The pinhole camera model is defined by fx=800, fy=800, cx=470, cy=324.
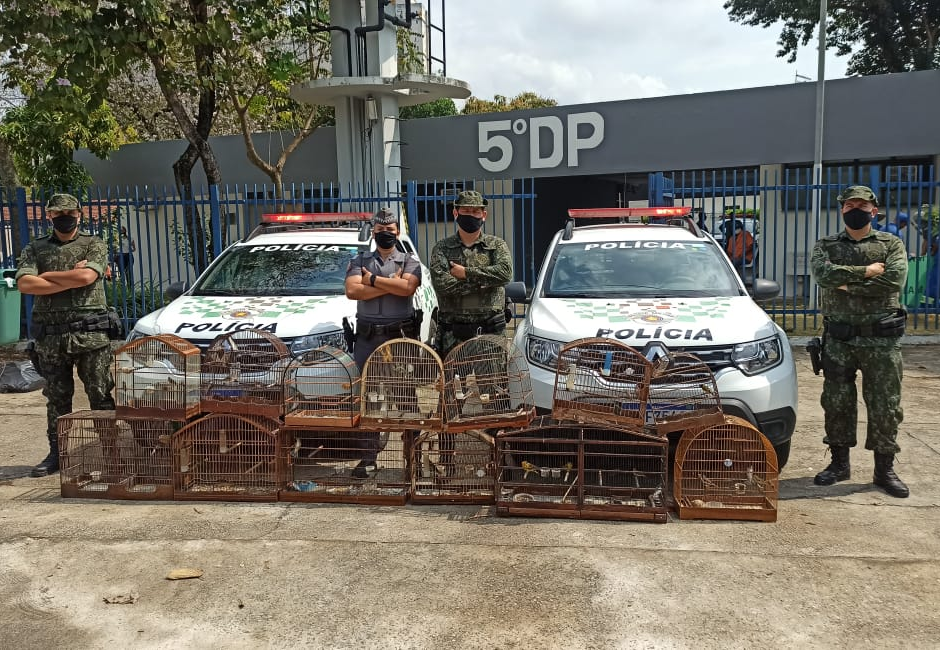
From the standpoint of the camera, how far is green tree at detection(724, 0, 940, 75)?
23.8 metres

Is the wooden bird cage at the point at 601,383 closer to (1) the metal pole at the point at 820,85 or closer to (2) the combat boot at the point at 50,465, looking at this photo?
(2) the combat boot at the point at 50,465

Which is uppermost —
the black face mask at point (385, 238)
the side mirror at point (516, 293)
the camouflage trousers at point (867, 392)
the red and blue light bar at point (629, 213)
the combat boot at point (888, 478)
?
the red and blue light bar at point (629, 213)

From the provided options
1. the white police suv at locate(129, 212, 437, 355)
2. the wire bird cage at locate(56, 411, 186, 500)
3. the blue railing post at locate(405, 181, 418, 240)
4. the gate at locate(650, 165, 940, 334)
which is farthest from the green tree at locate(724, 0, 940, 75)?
the wire bird cage at locate(56, 411, 186, 500)

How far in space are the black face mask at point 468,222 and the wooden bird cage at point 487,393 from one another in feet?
3.44

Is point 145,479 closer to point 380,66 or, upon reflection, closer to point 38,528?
point 38,528

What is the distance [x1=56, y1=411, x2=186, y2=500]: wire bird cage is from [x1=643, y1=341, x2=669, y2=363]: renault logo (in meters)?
2.91

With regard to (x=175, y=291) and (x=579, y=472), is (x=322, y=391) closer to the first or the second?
(x=579, y=472)

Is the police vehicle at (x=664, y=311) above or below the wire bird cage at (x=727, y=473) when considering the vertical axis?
above

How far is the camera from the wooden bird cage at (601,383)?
14.7 feet

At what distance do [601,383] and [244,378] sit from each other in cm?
219

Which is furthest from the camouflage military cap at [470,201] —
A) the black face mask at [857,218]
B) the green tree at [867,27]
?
the green tree at [867,27]

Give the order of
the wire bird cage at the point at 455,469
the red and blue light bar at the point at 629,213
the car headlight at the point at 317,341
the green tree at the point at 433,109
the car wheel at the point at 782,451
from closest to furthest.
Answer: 1. the wire bird cage at the point at 455,469
2. the car wheel at the point at 782,451
3. the car headlight at the point at 317,341
4. the red and blue light bar at the point at 629,213
5. the green tree at the point at 433,109

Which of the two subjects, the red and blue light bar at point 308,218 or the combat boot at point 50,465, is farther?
the red and blue light bar at point 308,218

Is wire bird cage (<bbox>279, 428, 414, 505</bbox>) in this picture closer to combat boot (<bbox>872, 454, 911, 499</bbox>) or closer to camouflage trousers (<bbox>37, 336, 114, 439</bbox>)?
camouflage trousers (<bbox>37, 336, 114, 439</bbox>)
